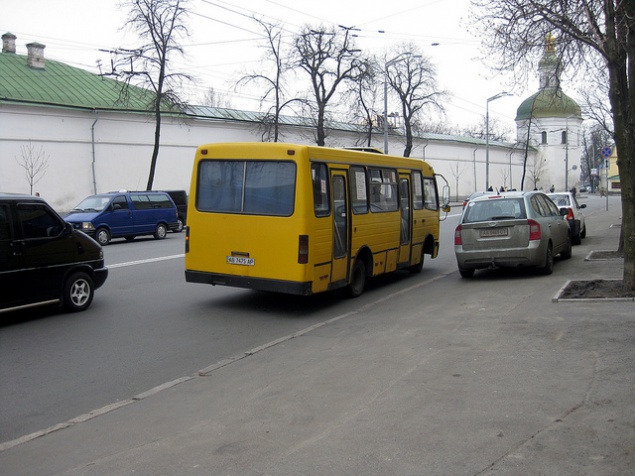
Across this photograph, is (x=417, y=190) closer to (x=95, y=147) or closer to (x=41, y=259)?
(x=41, y=259)

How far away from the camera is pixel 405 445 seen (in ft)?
15.9

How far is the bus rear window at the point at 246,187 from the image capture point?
10.4m

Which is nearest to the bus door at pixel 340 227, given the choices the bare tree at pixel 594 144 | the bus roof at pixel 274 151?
the bus roof at pixel 274 151

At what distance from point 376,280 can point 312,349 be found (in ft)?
21.7

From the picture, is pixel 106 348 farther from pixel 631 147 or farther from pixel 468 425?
pixel 631 147

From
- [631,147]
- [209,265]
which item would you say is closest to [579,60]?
[631,147]

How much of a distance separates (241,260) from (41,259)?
2953 mm

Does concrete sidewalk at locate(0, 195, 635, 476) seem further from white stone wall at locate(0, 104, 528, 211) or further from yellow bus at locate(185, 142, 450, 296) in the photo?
white stone wall at locate(0, 104, 528, 211)

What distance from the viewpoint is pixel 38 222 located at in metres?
10.1

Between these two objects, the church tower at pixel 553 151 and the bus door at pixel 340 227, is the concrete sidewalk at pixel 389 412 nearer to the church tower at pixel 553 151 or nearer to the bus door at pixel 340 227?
the bus door at pixel 340 227

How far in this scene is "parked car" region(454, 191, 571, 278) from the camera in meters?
13.2

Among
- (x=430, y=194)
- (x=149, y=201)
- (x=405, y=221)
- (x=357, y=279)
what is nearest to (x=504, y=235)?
(x=405, y=221)

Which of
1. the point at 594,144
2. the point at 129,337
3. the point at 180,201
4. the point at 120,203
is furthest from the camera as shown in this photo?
the point at 594,144

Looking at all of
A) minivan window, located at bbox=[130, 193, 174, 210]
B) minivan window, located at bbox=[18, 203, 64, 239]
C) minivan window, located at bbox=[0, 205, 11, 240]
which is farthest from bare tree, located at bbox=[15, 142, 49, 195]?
minivan window, located at bbox=[0, 205, 11, 240]
